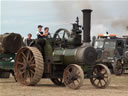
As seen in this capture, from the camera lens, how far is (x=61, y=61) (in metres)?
11.0

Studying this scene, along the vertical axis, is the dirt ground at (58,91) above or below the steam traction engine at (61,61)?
below

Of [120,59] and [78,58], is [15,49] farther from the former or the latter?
[120,59]

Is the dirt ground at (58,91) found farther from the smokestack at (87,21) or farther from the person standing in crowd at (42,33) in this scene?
the smokestack at (87,21)

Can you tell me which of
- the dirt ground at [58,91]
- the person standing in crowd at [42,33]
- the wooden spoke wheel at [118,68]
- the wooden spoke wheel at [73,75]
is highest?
the person standing in crowd at [42,33]

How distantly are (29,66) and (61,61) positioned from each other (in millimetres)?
1023

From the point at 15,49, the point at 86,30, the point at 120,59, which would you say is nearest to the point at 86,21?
the point at 86,30

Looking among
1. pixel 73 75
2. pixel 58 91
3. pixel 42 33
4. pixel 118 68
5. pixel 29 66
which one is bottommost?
pixel 118 68

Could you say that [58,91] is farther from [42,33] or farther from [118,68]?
[118,68]

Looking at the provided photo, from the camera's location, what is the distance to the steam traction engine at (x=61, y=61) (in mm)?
10406

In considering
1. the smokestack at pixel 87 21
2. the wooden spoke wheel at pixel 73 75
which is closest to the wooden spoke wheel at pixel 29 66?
the wooden spoke wheel at pixel 73 75

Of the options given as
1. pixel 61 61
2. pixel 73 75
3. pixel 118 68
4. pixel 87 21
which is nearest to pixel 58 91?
pixel 73 75

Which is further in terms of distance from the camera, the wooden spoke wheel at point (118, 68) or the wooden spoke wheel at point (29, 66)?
the wooden spoke wheel at point (118, 68)

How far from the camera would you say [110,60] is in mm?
19422

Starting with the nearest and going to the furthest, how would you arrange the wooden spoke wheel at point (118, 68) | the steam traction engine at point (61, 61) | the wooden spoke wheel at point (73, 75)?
1. the wooden spoke wheel at point (73, 75)
2. the steam traction engine at point (61, 61)
3. the wooden spoke wheel at point (118, 68)
